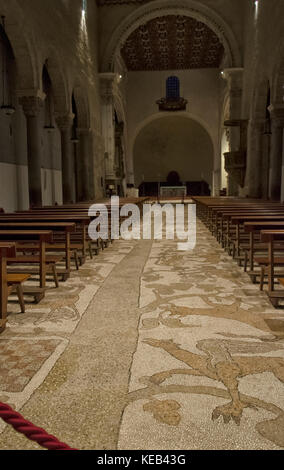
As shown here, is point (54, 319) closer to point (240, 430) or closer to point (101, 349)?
point (101, 349)

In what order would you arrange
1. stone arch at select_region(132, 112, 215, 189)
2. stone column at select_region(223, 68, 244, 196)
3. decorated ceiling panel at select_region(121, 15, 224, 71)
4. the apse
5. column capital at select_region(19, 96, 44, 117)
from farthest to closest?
the apse, stone arch at select_region(132, 112, 215, 189), decorated ceiling panel at select_region(121, 15, 224, 71), stone column at select_region(223, 68, 244, 196), column capital at select_region(19, 96, 44, 117)

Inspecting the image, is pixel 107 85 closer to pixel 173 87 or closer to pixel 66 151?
pixel 66 151

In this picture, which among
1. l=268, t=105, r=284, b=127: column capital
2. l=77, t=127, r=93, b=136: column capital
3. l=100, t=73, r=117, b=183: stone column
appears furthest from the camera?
l=100, t=73, r=117, b=183: stone column

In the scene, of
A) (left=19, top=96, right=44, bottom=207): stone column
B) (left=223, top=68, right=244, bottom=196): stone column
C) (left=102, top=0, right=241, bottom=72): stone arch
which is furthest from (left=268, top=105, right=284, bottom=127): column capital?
(left=19, top=96, right=44, bottom=207): stone column

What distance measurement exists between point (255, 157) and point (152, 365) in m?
17.9

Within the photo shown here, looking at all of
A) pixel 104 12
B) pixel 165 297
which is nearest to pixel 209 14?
pixel 104 12

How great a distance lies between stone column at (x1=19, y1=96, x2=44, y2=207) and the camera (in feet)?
43.2

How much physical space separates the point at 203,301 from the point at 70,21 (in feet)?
53.4

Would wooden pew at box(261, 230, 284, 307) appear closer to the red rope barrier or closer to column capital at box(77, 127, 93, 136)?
the red rope barrier

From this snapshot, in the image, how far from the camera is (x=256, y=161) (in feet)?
64.0

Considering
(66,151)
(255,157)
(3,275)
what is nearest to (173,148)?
(255,157)

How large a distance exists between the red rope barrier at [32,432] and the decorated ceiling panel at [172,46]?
2618 centimetres

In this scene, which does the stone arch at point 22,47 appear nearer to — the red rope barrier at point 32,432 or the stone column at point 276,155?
the stone column at point 276,155

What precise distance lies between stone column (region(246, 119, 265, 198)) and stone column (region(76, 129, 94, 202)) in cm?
784
